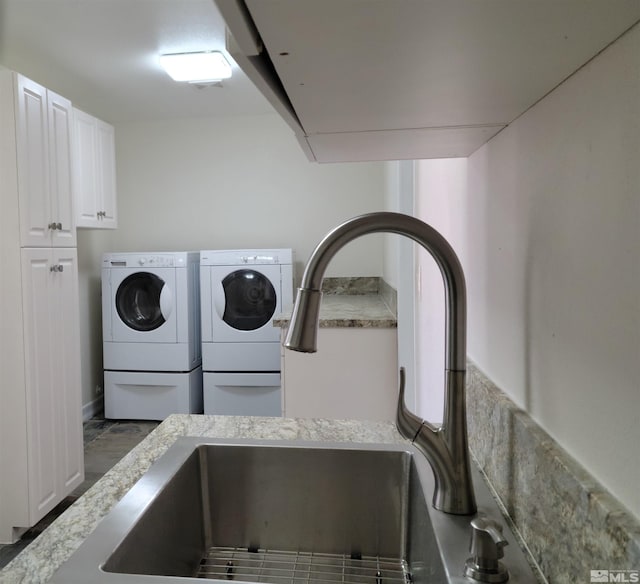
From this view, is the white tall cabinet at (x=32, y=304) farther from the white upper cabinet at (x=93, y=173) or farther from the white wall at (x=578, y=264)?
the white wall at (x=578, y=264)

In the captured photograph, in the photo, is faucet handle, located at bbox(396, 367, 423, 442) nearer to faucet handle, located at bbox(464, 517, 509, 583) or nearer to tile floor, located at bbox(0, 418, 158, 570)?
faucet handle, located at bbox(464, 517, 509, 583)

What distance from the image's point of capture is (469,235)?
939mm

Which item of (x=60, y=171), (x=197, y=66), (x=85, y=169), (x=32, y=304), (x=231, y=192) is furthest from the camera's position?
(x=231, y=192)

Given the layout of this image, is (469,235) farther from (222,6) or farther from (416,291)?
(416,291)

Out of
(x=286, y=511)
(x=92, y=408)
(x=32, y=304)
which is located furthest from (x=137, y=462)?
(x=92, y=408)

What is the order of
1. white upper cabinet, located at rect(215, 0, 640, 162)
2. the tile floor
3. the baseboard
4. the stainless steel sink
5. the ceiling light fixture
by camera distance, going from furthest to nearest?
1. the baseboard
2. the ceiling light fixture
3. the tile floor
4. the stainless steel sink
5. white upper cabinet, located at rect(215, 0, 640, 162)

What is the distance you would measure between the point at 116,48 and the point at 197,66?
45 centimetres

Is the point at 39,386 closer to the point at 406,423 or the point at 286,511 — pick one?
the point at 286,511

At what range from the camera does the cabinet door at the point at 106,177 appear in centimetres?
340

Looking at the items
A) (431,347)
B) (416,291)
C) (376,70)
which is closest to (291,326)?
(376,70)

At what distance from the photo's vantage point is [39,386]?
87.4 inches

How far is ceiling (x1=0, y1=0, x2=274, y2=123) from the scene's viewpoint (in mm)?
2277

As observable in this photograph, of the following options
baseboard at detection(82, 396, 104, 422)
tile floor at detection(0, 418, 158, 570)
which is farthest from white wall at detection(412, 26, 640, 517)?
baseboard at detection(82, 396, 104, 422)

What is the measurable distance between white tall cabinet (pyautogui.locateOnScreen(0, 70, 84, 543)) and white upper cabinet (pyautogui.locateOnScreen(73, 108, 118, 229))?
2.38 feet
